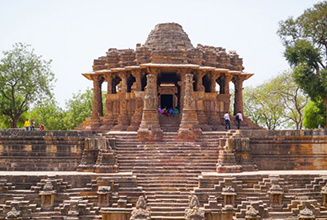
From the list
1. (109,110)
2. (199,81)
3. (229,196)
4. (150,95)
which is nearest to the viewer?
(229,196)

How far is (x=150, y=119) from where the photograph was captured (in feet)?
72.6

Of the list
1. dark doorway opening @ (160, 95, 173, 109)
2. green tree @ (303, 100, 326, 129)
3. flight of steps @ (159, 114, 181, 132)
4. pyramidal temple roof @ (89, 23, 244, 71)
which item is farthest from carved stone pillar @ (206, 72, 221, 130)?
green tree @ (303, 100, 326, 129)

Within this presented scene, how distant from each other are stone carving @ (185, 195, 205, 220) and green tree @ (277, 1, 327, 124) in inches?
541

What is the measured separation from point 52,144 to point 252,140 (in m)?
7.70

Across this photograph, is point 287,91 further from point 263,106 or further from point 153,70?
point 153,70

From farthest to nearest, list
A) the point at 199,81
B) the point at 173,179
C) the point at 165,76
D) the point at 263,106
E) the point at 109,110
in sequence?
the point at 263,106 < the point at 165,76 < the point at 109,110 < the point at 199,81 < the point at 173,179

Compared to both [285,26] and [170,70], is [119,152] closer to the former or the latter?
[170,70]

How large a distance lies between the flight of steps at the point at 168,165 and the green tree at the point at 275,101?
63.5ft

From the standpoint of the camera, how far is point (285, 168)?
2097 centimetres

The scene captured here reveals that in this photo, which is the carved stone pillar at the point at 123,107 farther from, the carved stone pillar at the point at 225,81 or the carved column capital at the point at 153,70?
the carved stone pillar at the point at 225,81

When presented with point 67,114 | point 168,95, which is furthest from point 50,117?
point 168,95

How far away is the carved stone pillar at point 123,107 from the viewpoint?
25.4 m

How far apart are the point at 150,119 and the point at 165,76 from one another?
7.21m

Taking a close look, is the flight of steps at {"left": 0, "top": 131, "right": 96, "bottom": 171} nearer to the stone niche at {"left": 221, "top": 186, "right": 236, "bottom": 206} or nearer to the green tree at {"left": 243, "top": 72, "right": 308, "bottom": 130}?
the stone niche at {"left": 221, "top": 186, "right": 236, "bottom": 206}
